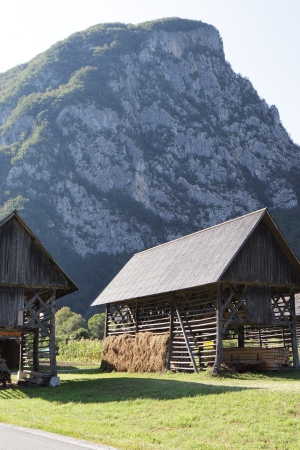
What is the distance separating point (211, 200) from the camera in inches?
6324

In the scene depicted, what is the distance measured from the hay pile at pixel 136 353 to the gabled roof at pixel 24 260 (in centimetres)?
711

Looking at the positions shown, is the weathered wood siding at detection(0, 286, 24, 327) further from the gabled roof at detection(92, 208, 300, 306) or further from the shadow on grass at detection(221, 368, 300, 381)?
the shadow on grass at detection(221, 368, 300, 381)

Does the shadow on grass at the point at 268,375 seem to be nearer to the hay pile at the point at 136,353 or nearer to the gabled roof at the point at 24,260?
the hay pile at the point at 136,353

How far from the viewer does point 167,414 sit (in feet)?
52.2

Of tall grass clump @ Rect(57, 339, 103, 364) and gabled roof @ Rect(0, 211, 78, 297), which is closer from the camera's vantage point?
gabled roof @ Rect(0, 211, 78, 297)

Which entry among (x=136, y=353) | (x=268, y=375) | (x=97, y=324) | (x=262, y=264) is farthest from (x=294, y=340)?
(x=97, y=324)

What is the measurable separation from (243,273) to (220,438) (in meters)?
14.6

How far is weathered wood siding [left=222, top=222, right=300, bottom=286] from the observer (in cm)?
2717

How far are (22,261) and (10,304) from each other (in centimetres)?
186

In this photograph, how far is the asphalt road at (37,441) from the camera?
11625 millimetres

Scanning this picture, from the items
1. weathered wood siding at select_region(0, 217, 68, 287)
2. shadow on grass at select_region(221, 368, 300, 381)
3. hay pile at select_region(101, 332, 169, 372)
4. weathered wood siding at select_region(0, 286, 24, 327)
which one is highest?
weathered wood siding at select_region(0, 217, 68, 287)

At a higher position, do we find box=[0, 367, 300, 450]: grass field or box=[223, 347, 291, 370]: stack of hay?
box=[223, 347, 291, 370]: stack of hay

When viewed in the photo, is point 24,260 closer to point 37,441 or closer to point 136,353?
point 136,353

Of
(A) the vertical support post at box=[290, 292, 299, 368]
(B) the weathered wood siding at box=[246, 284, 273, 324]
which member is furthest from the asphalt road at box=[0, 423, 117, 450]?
(A) the vertical support post at box=[290, 292, 299, 368]
